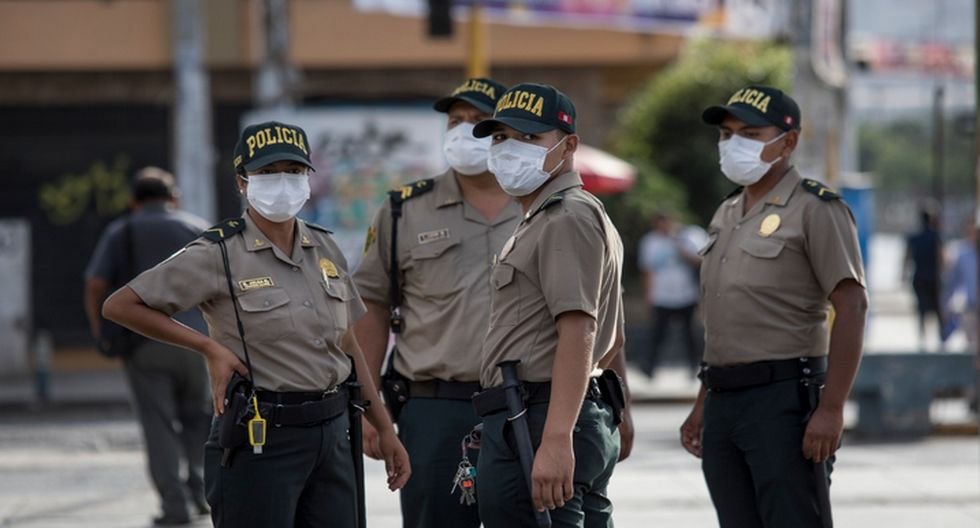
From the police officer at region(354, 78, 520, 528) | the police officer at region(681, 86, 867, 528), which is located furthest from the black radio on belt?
the police officer at region(681, 86, 867, 528)

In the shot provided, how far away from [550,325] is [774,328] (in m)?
1.25

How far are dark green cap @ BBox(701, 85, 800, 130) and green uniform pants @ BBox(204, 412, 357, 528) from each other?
183cm

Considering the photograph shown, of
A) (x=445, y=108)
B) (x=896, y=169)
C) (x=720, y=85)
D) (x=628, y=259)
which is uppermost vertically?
(x=445, y=108)

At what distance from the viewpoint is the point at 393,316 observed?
6289 millimetres

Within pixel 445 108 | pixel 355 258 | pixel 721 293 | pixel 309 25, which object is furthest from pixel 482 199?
pixel 309 25

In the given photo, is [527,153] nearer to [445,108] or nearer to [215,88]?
[445,108]

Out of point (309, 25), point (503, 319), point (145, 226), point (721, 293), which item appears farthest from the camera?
point (309, 25)

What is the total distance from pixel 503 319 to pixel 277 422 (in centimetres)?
83

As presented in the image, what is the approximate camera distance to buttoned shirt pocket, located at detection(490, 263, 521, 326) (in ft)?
16.0

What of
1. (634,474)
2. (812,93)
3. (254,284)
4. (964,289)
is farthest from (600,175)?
(254,284)

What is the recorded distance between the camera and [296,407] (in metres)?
5.23

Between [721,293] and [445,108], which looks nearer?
[721,293]

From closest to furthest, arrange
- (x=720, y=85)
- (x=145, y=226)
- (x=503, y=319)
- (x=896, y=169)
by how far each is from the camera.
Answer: (x=503, y=319)
(x=145, y=226)
(x=720, y=85)
(x=896, y=169)

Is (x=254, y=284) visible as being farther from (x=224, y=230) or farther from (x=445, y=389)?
(x=445, y=389)
